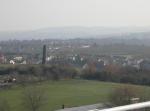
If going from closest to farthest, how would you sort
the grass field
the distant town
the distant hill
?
1. the grass field
2. the distant town
3. the distant hill

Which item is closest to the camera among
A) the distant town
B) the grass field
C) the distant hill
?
the grass field

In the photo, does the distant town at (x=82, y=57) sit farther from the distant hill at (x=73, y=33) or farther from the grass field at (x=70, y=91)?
the distant hill at (x=73, y=33)

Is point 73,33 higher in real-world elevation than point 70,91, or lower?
higher

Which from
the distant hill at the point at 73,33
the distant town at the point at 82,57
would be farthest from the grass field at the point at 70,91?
the distant hill at the point at 73,33

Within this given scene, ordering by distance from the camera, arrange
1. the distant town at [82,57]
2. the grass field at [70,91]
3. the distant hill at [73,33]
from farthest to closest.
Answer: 1. the distant hill at [73,33]
2. the distant town at [82,57]
3. the grass field at [70,91]

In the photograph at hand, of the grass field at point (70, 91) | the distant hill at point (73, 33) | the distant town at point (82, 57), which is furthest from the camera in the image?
the distant hill at point (73, 33)

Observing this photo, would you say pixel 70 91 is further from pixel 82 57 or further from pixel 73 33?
pixel 73 33

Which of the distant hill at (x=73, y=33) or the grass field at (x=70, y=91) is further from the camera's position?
the distant hill at (x=73, y=33)

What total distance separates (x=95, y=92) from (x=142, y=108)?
1877cm

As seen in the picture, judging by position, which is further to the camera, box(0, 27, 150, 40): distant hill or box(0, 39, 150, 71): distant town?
box(0, 27, 150, 40): distant hill

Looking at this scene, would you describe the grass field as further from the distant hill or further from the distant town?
the distant hill

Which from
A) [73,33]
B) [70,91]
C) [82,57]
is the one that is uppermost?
[73,33]

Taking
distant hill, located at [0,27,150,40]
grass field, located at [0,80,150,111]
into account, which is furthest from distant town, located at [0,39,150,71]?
distant hill, located at [0,27,150,40]

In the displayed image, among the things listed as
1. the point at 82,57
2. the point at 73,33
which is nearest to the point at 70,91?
the point at 82,57
